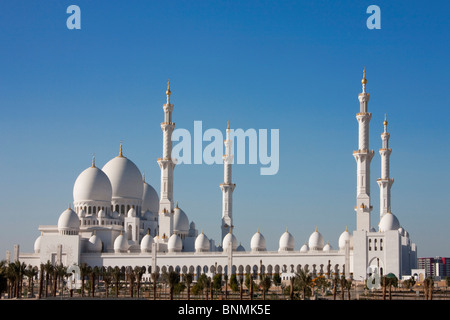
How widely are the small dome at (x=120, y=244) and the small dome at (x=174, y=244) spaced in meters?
4.93

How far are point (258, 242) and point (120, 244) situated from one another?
1417 centimetres

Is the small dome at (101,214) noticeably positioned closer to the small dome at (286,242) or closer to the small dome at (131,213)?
the small dome at (131,213)

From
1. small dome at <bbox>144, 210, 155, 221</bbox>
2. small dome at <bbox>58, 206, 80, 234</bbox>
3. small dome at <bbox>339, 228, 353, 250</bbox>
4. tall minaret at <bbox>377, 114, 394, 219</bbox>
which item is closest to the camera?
small dome at <bbox>339, 228, 353, 250</bbox>

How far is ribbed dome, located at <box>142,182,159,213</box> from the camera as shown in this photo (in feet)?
284

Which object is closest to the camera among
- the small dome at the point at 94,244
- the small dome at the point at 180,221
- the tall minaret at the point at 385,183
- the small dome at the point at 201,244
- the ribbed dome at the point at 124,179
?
the tall minaret at the point at 385,183

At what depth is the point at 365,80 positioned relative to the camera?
7031 centimetres

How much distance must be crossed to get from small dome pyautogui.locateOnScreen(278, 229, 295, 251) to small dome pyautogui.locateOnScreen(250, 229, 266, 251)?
6.53 feet

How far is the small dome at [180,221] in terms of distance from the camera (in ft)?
263

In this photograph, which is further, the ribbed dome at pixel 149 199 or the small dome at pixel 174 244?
the ribbed dome at pixel 149 199

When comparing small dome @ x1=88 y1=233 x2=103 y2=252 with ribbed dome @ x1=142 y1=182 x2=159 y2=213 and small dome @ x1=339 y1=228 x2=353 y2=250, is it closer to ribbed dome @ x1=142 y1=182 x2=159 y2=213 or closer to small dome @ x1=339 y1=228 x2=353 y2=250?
ribbed dome @ x1=142 y1=182 x2=159 y2=213

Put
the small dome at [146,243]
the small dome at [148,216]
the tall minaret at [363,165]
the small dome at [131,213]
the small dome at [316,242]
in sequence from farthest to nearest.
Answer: the small dome at [148,216] < the small dome at [131,213] < the small dome at [146,243] < the small dome at [316,242] < the tall minaret at [363,165]

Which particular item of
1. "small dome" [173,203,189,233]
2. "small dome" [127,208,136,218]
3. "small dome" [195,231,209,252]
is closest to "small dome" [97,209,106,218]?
"small dome" [127,208,136,218]

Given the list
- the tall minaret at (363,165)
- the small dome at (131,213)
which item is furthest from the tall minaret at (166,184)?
the tall minaret at (363,165)

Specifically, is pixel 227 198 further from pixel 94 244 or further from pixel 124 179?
pixel 94 244
